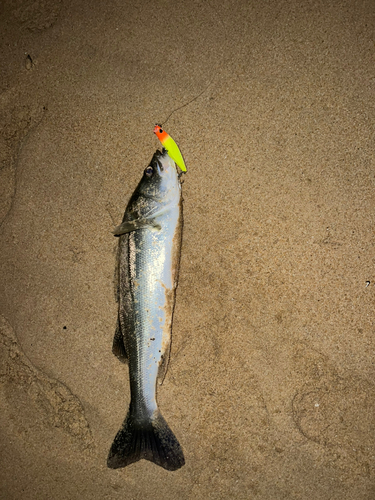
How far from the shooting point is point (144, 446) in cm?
245

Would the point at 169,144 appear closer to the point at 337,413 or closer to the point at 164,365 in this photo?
the point at 164,365

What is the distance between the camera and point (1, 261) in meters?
2.84

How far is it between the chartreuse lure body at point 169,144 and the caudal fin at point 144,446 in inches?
83.7

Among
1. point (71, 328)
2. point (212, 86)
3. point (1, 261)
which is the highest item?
point (212, 86)

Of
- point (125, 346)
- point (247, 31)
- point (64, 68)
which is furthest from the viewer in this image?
point (64, 68)

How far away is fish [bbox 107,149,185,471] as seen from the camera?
238 cm

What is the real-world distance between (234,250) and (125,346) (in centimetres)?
122

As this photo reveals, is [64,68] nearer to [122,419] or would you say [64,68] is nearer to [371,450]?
[122,419]

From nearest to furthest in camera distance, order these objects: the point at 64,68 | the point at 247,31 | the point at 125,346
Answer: the point at 125,346, the point at 247,31, the point at 64,68

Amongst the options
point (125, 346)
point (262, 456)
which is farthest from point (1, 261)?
point (262, 456)

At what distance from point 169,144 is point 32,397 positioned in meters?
2.57

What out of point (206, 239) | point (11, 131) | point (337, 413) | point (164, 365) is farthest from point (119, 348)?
point (11, 131)

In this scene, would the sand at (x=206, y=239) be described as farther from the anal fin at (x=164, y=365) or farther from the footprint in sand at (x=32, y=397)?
the anal fin at (x=164, y=365)

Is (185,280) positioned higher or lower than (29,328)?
higher
